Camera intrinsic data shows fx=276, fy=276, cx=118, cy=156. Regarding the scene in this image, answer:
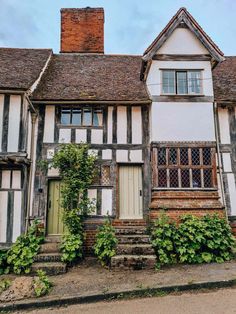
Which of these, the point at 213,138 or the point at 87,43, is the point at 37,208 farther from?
the point at 87,43

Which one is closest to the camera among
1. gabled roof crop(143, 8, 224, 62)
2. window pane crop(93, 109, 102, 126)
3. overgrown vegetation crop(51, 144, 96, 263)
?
overgrown vegetation crop(51, 144, 96, 263)

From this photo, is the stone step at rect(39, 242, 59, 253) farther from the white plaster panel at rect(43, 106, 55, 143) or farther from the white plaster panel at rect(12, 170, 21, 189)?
the white plaster panel at rect(43, 106, 55, 143)

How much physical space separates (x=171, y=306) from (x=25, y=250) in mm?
4182

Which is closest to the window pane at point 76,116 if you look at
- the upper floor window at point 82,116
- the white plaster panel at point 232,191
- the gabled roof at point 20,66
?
the upper floor window at point 82,116

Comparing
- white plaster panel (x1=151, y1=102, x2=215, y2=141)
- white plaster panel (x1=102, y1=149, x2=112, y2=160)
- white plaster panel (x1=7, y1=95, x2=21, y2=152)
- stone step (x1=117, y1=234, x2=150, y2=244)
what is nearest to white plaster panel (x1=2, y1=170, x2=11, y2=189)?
white plaster panel (x1=7, y1=95, x2=21, y2=152)

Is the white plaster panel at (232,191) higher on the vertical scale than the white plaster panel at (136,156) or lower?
lower

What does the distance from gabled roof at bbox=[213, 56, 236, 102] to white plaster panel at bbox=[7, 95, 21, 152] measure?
6.23 meters

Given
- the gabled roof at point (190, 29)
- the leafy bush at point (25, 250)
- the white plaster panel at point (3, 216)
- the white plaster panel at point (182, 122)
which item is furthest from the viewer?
the gabled roof at point (190, 29)

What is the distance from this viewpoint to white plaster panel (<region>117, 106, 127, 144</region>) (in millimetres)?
8859

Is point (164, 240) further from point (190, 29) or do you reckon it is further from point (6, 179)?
point (190, 29)

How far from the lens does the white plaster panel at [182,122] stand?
8.50m

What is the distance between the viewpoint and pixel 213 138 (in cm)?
850

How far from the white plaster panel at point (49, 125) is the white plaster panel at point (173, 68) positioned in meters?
3.26

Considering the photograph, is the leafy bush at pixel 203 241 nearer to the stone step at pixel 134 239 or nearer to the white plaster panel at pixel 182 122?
the stone step at pixel 134 239
